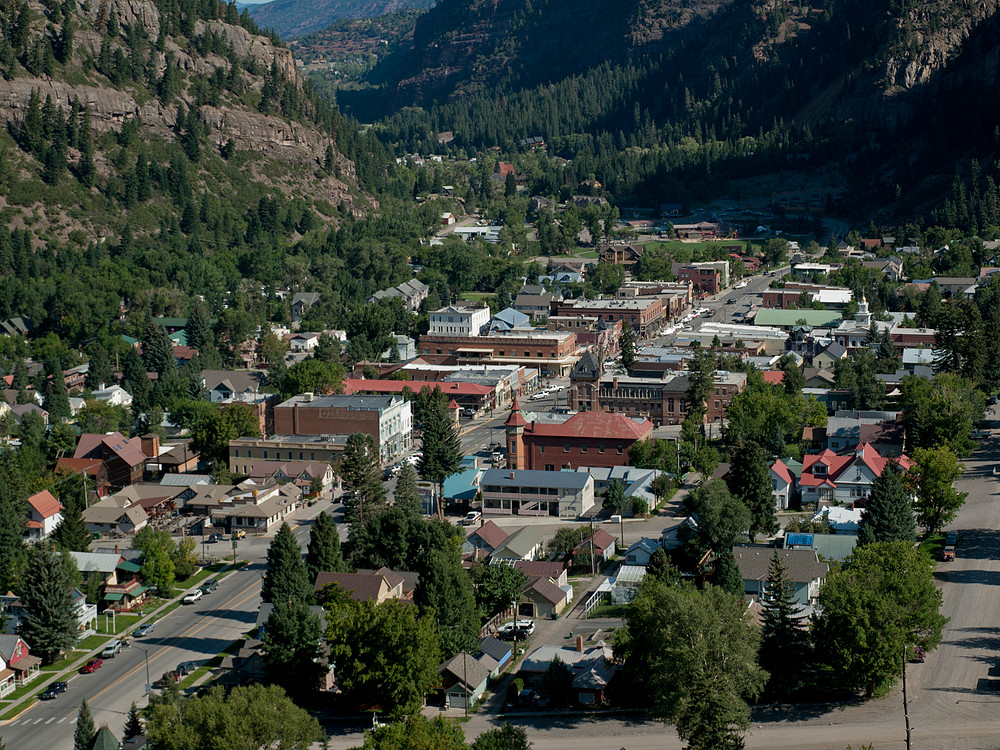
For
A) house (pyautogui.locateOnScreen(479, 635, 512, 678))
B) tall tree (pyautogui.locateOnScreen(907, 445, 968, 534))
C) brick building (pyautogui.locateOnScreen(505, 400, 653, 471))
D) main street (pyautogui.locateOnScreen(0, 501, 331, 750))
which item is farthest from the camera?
brick building (pyautogui.locateOnScreen(505, 400, 653, 471))

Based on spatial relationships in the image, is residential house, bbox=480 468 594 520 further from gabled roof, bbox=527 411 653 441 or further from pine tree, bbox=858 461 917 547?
pine tree, bbox=858 461 917 547

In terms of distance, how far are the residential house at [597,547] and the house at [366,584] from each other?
9924mm

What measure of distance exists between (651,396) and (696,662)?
47.0 metres

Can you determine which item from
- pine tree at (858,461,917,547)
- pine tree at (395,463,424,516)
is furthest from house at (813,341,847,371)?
pine tree at (395,463,424,516)

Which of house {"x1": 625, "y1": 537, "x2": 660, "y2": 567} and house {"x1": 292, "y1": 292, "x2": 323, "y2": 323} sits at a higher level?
house {"x1": 292, "y1": 292, "x2": 323, "y2": 323}

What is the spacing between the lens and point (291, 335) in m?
129

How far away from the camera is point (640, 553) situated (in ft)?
214

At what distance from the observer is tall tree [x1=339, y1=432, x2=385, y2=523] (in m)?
72.8

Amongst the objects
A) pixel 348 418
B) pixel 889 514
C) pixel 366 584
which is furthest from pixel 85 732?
pixel 348 418

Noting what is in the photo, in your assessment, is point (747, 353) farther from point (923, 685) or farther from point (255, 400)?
point (923, 685)

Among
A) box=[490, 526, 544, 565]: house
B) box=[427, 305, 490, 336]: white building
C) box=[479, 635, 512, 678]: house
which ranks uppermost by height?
box=[427, 305, 490, 336]: white building

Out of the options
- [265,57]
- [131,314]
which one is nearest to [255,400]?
[131,314]

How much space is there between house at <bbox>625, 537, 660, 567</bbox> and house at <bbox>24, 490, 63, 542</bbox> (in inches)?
1206

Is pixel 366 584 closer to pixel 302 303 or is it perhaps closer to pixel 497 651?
pixel 497 651
